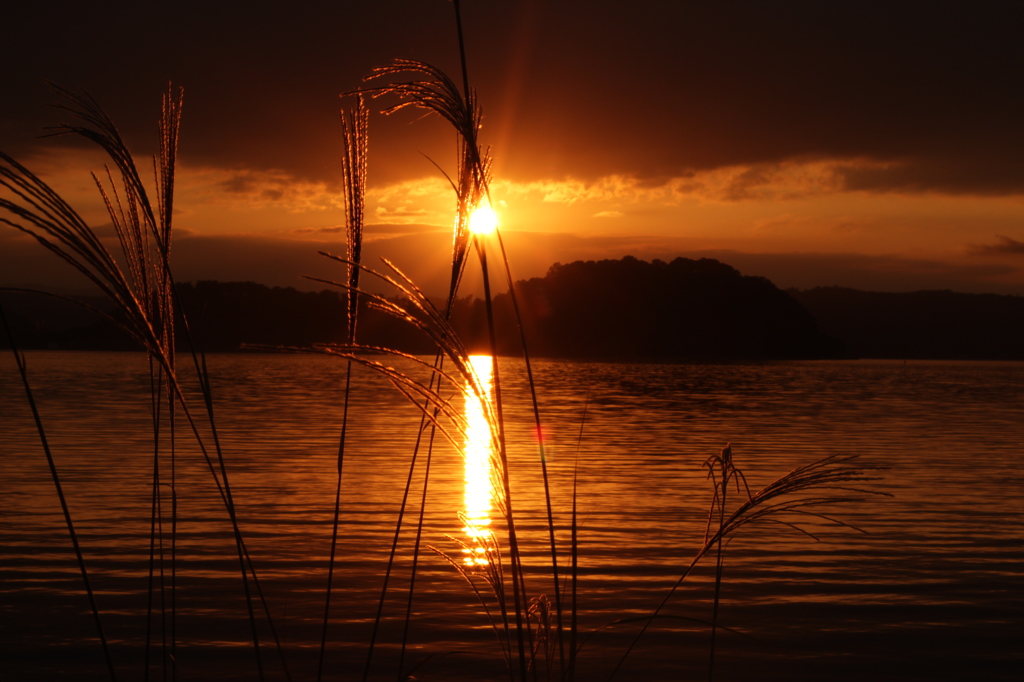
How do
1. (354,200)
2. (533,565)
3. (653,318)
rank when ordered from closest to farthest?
(354,200), (533,565), (653,318)

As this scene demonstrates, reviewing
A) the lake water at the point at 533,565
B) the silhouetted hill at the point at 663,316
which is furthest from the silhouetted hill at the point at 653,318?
the lake water at the point at 533,565

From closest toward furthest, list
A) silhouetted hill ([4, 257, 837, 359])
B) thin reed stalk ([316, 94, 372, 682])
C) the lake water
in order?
1. thin reed stalk ([316, 94, 372, 682])
2. the lake water
3. silhouetted hill ([4, 257, 837, 359])

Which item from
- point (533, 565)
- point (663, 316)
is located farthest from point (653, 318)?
point (533, 565)

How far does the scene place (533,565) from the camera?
337 inches

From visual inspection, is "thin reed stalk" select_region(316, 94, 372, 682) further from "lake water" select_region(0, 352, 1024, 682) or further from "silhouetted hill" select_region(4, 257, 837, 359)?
"silhouetted hill" select_region(4, 257, 837, 359)

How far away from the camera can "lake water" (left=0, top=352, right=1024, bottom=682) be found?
599 centimetres

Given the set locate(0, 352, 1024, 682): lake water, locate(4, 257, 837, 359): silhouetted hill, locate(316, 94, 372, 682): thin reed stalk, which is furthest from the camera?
locate(4, 257, 837, 359): silhouetted hill

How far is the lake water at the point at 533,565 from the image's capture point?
5992 mm

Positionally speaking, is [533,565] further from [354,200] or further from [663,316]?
[663,316]

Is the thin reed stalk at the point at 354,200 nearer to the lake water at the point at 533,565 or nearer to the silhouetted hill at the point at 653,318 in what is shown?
the lake water at the point at 533,565

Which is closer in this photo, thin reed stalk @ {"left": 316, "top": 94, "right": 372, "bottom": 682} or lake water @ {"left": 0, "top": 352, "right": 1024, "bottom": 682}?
thin reed stalk @ {"left": 316, "top": 94, "right": 372, "bottom": 682}

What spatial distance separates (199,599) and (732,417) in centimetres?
2382

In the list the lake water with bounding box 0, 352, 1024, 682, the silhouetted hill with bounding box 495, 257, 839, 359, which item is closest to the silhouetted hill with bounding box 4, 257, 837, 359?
the silhouetted hill with bounding box 495, 257, 839, 359

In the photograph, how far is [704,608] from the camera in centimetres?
732
